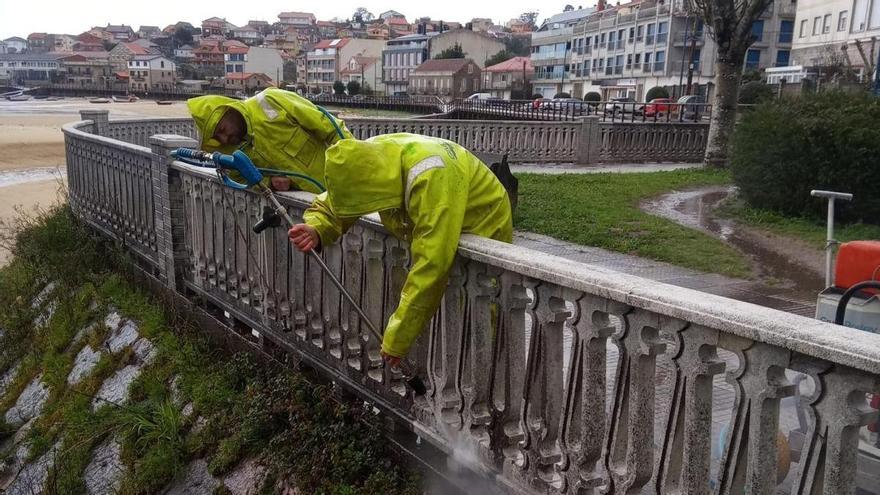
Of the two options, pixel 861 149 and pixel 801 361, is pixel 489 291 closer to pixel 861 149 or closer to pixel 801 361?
pixel 801 361

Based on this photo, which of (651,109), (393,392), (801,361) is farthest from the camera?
(651,109)

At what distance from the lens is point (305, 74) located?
13325 centimetres

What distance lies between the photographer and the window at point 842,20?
4770cm

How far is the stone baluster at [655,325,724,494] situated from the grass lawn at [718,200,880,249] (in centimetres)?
818

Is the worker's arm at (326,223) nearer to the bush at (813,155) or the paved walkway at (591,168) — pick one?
the bush at (813,155)

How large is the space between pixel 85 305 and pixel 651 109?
28.8 metres

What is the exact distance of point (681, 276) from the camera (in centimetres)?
806

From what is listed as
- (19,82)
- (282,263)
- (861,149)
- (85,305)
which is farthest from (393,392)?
(19,82)

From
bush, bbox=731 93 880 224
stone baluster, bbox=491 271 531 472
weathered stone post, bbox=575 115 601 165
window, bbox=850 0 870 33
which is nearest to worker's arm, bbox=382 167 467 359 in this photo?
stone baluster, bbox=491 271 531 472

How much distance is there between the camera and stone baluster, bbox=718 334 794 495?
7.13ft

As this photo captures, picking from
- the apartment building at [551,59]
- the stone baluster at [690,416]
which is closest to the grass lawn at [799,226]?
the stone baluster at [690,416]

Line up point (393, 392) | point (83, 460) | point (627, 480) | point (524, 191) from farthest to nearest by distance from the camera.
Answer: point (524, 191), point (83, 460), point (393, 392), point (627, 480)

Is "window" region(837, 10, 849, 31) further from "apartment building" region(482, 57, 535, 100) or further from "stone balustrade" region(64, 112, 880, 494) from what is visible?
"stone balustrade" region(64, 112, 880, 494)

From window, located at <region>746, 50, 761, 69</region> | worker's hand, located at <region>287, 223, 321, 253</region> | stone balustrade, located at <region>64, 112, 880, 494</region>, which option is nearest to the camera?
stone balustrade, located at <region>64, 112, 880, 494</region>
